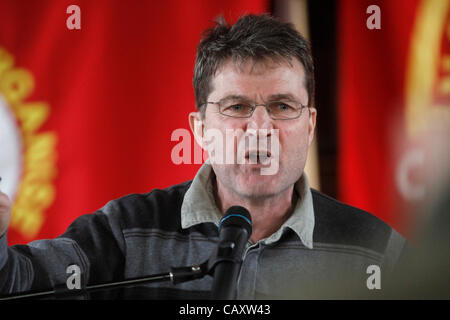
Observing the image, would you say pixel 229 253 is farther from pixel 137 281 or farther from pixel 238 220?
pixel 137 281

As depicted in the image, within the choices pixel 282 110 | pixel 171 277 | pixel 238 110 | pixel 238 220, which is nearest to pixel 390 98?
pixel 282 110

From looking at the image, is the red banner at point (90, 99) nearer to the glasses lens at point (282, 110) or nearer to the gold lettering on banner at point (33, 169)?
the gold lettering on banner at point (33, 169)

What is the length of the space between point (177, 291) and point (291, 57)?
0.68m

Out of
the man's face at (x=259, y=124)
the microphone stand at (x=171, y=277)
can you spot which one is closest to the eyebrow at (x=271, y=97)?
the man's face at (x=259, y=124)

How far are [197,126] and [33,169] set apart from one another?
0.48 meters

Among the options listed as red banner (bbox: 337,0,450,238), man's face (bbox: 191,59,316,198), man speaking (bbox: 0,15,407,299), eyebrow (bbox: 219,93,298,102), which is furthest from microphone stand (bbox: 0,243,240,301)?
red banner (bbox: 337,0,450,238)

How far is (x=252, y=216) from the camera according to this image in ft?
4.52

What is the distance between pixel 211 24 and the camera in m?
1.48

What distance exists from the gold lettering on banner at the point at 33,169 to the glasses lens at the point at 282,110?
24.8 inches

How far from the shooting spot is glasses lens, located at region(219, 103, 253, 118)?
1318mm

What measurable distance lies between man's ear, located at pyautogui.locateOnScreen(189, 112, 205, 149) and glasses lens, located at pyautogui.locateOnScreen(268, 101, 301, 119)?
0.67 ft

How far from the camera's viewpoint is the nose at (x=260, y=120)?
1.31m
